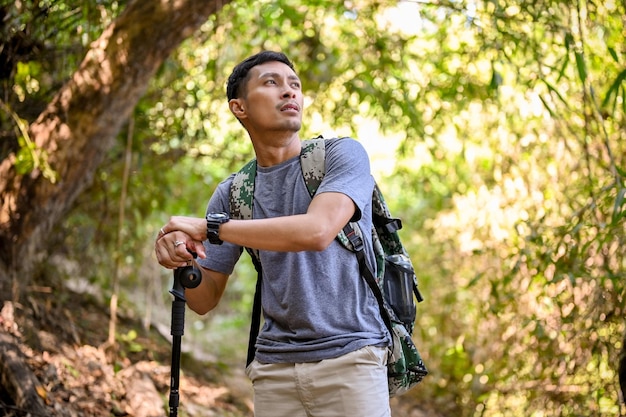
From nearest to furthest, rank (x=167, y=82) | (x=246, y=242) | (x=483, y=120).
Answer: (x=246, y=242) < (x=167, y=82) < (x=483, y=120)

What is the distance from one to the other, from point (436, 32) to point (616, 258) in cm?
273

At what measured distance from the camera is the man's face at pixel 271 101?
2506mm

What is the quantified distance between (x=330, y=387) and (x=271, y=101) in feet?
3.10

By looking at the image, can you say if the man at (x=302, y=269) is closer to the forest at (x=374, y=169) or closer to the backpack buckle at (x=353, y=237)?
the backpack buckle at (x=353, y=237)

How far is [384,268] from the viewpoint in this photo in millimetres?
2467

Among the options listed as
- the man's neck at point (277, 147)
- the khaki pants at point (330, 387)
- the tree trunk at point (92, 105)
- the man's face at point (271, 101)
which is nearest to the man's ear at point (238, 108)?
the man's face at point (271, 101)

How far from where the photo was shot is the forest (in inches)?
160

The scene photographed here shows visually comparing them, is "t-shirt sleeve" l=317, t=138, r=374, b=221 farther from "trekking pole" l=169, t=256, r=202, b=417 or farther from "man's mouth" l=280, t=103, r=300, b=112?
"trekking pole" l=169, t=256, r=202, b=417

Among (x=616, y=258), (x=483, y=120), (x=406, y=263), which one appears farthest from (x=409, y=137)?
(x=406, y=263)

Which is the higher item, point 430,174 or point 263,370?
point 430,174

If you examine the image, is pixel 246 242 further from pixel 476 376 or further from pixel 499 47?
pixel 476 376

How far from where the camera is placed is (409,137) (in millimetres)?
6418

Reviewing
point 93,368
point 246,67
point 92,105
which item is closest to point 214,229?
point 246,67

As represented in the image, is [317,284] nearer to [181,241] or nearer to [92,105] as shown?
[181,241]
